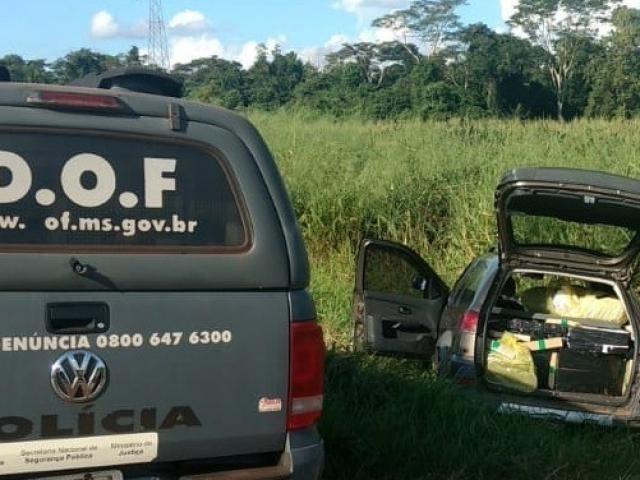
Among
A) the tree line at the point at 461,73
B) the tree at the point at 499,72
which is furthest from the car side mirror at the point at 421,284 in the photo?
the tree at the point at 499,72

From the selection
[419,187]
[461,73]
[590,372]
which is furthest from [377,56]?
[590,372]

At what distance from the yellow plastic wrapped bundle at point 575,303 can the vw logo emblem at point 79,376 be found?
4494mm

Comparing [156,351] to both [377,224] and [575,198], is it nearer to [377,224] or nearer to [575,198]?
[575,198]

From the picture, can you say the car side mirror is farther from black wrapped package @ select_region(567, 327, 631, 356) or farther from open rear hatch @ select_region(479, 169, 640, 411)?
black wrapped package @ select_region(567, 327, 631, 356)

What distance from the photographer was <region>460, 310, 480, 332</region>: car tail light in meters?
5.80

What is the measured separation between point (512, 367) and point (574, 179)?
1.36m

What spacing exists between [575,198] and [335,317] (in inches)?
128

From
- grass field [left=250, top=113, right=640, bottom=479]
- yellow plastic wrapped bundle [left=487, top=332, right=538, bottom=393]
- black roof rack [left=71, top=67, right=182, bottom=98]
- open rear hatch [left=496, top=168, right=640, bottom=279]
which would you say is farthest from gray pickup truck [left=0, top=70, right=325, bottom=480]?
yellow plastic wrapped bundle [left=487, top=332, right=538, bottom=393]

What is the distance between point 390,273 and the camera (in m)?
6.71

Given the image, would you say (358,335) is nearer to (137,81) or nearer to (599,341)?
Result: (599,341)

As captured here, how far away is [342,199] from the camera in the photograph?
10891 mm

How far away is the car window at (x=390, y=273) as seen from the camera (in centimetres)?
661

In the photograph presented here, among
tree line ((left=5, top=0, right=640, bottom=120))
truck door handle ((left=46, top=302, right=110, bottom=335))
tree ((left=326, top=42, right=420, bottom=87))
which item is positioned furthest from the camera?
tree ((left=326, top=42, right=420, bottom=87))

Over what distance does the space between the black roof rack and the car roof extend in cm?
269
